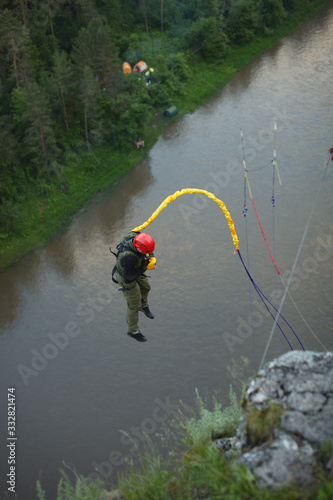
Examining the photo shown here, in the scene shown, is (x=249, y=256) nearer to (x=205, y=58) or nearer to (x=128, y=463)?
(x=128, y=463)

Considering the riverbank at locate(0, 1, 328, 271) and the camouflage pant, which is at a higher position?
the riverbank at locate(0, 1, 328, 271)

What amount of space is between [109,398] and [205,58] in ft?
82.6

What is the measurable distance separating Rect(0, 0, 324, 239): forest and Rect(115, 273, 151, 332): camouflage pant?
10.3m

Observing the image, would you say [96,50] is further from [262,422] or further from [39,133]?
[262,422]

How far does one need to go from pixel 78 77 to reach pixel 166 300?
42.0 feet

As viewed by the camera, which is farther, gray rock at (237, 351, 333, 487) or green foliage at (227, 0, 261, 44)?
green foliage at (227, 0, 261, 44)

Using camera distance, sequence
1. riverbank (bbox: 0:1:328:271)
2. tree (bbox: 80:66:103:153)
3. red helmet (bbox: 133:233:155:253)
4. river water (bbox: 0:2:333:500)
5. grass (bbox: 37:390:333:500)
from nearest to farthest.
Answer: grass (bbox: 37:390:333:500) → red helmet (bbox: 133:233:155:253) → river water (bbox: 0:2:333:500) → riverbank (bbox: 0:1:328:271) → tree (bbox: 80:66:103:153)

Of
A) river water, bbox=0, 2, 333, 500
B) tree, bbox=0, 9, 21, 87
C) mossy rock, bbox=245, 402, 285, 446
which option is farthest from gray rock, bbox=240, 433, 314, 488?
tree, bbox=0, 9, 21, 87

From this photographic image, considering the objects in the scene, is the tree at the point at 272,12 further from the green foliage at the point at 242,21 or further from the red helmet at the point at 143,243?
the red helmet at the point at 143,243

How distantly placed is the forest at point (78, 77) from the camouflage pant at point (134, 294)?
34.0 feet

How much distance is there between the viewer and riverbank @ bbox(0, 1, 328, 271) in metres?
19.5

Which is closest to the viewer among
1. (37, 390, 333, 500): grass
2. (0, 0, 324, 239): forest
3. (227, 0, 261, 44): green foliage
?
(37, 390, 333, 500): grass

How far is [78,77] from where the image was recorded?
72.6 ft

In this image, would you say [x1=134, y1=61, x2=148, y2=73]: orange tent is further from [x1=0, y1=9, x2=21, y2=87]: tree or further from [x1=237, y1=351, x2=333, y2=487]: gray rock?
[x1=237, y1=351, x2=333, y2=487]: gray rock
